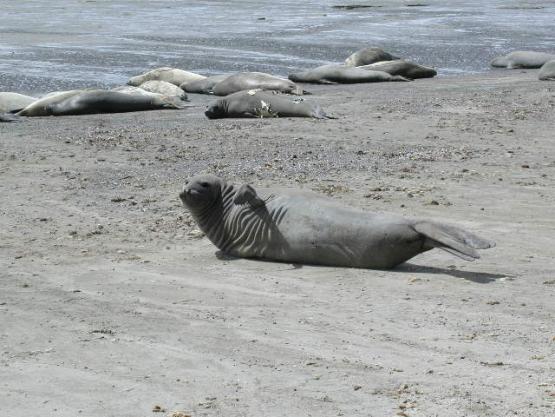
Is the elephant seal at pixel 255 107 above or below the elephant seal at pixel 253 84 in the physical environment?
above

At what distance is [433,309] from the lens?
5.88m

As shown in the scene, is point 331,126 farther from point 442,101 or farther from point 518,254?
point 518,254

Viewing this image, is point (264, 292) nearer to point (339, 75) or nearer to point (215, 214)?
point (215, 214)

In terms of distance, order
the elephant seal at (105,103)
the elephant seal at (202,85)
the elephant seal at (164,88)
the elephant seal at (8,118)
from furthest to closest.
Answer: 1. the elephant seal at (202,85)
2. the elephant seal at (164,88)
3. the elephant seal at (105,103)
4. the elephant seal at (8,118)

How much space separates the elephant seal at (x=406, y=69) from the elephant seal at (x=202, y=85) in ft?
9.66

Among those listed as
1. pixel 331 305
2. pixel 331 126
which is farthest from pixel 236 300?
pixel 331 126

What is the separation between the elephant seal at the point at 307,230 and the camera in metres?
6.57

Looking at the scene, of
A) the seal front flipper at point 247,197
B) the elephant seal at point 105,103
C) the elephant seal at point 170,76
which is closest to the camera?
the seal front flipper at point 247,197

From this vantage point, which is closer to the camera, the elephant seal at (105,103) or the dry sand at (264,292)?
the dry sand at (264,292)

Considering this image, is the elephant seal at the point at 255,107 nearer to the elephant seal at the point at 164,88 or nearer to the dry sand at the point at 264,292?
the dry sand at the point at 264,292

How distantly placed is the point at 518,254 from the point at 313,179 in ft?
8.83

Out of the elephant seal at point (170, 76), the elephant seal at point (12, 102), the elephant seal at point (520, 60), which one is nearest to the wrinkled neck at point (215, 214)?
the elephant seal at point (12, 102)

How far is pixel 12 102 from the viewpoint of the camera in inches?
545

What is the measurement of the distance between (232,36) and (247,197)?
60.9ft
